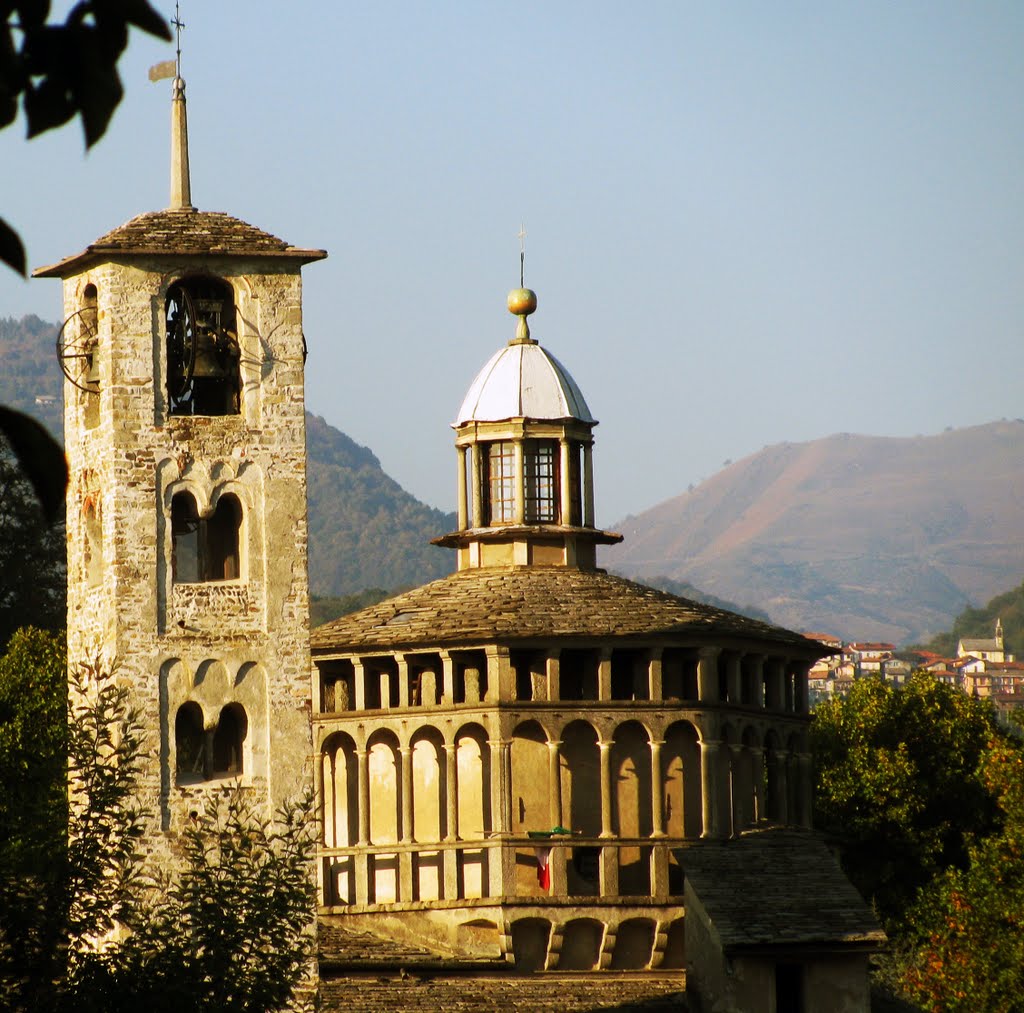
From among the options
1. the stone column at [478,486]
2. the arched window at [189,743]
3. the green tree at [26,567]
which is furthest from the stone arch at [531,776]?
the green tree at [26,567]

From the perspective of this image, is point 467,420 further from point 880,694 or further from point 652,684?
point 880,694

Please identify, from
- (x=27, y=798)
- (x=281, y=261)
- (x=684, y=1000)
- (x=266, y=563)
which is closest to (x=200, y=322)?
(x=281, y=261)

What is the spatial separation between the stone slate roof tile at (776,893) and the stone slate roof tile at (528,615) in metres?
5.33

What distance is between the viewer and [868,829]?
2618 inches

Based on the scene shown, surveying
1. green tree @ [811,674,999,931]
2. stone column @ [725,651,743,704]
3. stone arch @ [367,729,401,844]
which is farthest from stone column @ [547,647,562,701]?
green tree @ [811,674,999,931]

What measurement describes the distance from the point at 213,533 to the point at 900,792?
106 feet

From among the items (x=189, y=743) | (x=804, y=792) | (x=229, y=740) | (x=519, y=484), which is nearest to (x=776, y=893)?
(x=229, y=740)

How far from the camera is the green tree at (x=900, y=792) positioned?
66312 mm

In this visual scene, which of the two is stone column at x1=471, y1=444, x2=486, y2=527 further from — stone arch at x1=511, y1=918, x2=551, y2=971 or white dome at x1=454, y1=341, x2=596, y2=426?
stone arch at x1=511, y1=918, x2=551, y2=971

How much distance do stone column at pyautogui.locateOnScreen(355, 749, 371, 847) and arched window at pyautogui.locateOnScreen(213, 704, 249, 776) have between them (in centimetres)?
1197

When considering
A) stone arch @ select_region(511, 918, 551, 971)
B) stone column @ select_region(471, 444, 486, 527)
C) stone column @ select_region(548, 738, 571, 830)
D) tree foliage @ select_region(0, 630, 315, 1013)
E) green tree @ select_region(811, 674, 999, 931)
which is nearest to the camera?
tree foliage @ select_region(0, 630, 315, 1013)

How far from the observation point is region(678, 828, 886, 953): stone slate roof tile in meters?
40.6

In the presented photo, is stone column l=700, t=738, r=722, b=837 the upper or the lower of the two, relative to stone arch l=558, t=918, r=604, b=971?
upper

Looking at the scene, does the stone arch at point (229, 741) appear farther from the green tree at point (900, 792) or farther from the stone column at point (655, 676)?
the green tree at point (900, 792)
